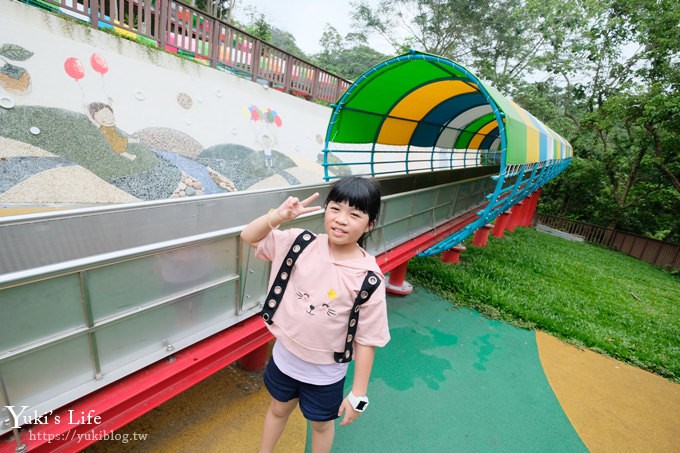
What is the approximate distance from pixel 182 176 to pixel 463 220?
221 inches

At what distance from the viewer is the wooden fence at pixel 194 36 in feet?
19.5

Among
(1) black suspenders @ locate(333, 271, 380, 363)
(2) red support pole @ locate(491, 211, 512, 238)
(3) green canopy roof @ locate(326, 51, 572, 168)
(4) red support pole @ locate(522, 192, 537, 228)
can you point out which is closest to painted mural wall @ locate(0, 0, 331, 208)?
(3) green canopy roof @ locate(326, 51, 572, 168)

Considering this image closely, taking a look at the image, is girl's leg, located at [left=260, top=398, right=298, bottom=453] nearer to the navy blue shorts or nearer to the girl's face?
the navy blue shorts

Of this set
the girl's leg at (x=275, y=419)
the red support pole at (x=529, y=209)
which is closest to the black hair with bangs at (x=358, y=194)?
the girl's leg at (x=275, y=419)

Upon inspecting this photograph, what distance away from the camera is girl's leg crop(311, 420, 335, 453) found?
5.82 ft

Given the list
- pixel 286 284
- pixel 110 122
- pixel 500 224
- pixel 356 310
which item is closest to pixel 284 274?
pixel 286 284

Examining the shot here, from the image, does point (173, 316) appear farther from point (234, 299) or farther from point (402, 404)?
point (402, 404)

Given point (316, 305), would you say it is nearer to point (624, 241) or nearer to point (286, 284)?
point (286, 284)

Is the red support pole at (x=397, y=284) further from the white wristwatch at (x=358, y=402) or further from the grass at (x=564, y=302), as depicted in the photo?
the white wristwatch at (x=358, y=402)

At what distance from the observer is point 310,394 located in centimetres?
163

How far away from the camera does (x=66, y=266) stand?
140 cm

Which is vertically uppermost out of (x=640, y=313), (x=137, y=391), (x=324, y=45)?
(x=324, y=45)

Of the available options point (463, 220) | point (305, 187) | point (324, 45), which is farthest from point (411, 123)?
point (324, 45)

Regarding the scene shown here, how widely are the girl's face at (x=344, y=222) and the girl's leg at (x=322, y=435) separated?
108cm
